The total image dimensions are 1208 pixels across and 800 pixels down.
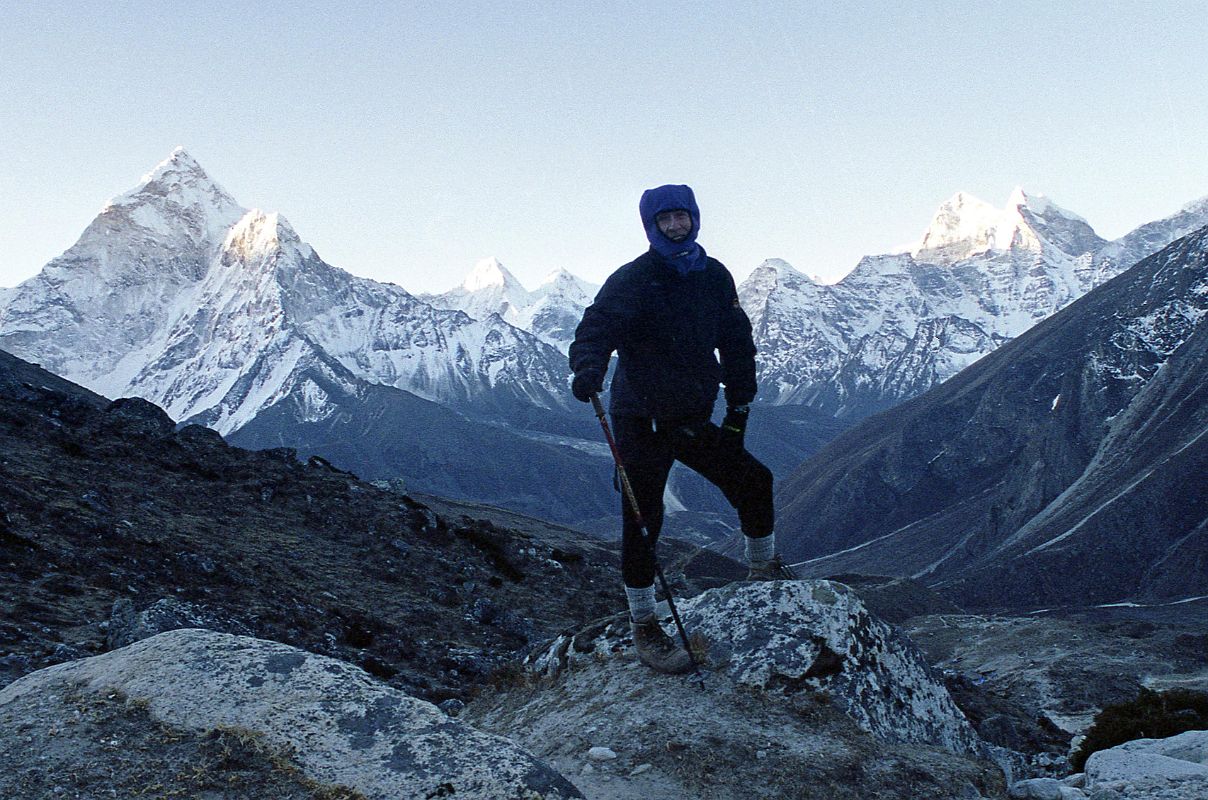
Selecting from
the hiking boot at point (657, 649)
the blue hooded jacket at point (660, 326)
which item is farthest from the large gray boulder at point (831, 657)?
the blue hooded jacket at point (660, 326)

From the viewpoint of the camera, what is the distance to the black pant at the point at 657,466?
777cm

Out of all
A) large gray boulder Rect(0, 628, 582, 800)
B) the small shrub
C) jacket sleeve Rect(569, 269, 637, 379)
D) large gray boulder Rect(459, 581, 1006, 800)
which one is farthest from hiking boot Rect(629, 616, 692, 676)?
the small shrub

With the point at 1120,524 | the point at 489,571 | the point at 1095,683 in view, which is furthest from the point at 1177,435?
the point at 489,571

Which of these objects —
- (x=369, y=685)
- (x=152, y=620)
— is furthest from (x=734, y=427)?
(x=152, y=620)

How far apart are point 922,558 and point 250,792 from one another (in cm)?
21137

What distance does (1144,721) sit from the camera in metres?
10.8

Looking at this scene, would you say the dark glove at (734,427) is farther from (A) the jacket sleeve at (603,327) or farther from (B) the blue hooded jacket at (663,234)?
(B) the blue hooded jacket at (663,234)

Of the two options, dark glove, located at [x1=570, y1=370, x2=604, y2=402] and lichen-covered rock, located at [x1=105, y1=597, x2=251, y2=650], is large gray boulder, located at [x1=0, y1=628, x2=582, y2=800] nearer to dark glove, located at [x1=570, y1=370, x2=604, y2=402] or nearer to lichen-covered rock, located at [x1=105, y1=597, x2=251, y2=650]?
dark glove, located at [x1=570, y1=370, x2=604, y2=402]

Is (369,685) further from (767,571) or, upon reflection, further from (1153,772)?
(1153,772)

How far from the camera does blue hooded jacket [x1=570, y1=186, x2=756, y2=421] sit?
7578mm

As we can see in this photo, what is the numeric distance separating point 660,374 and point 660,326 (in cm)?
43

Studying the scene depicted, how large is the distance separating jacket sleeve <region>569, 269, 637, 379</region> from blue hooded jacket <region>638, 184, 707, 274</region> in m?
0.48

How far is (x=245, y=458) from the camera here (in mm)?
29438

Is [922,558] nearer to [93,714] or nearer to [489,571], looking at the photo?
[489,571]
